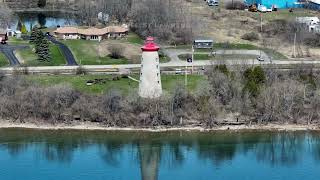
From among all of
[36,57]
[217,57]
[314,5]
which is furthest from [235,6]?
[36,57]

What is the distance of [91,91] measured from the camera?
4503 cm

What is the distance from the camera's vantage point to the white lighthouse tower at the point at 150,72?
41469mm

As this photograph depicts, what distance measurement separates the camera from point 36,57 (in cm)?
5438

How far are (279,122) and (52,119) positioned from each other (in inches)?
501

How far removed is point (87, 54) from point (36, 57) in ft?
12.6

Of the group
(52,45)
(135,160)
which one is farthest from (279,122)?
(52,45)

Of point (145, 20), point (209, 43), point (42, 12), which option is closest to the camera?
point (209, 43)

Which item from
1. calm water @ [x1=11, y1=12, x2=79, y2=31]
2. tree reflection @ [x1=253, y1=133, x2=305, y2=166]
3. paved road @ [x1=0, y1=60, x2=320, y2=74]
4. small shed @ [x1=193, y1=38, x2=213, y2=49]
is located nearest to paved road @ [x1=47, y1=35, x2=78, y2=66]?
paved road @ [x1=0, y1=60, x2=320, y2=74]

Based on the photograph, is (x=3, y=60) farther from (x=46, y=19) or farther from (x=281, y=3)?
(x=281, y=3)

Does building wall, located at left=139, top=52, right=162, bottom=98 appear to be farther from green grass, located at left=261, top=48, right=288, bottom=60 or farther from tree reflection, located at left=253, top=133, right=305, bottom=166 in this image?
green grass, located at left=261, top=48, right=288, bottom=60

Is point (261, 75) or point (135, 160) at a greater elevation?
point (261, 75)

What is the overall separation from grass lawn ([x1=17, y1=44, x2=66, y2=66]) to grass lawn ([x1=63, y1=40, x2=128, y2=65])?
117cm

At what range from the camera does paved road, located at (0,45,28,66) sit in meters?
52.9

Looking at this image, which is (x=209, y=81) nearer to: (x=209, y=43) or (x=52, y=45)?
(x=209, y=43)
